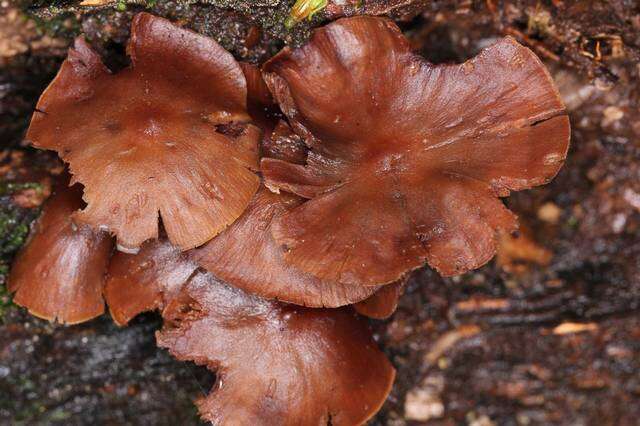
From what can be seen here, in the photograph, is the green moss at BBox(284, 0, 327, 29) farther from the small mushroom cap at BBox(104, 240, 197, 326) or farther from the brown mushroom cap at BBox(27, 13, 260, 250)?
the small mushroom cap at BBox(104, 240, 197, 326)

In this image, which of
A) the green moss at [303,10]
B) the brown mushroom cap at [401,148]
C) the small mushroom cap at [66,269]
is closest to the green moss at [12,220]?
the small mushroom cap at [66,269]

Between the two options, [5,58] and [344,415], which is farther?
[5,58]

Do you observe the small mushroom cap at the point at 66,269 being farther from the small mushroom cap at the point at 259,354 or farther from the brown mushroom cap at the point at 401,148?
the brown mushroom cap at the point at 401,148

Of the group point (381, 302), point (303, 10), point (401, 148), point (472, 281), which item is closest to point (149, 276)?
point (381, 302)

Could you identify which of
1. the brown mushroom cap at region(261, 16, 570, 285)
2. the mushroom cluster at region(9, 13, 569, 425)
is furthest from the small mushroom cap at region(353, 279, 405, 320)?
the brown mushroom cap at region(261, 16, 570, 285)

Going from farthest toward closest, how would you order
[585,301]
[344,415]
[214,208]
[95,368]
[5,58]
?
1. [585,301]
2. [95,368]
3. [5,58]
4. [344,415]
5. [214,208]

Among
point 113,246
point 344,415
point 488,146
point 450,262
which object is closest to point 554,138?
point 488,146

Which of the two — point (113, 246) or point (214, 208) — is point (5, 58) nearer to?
point (113, 246)
